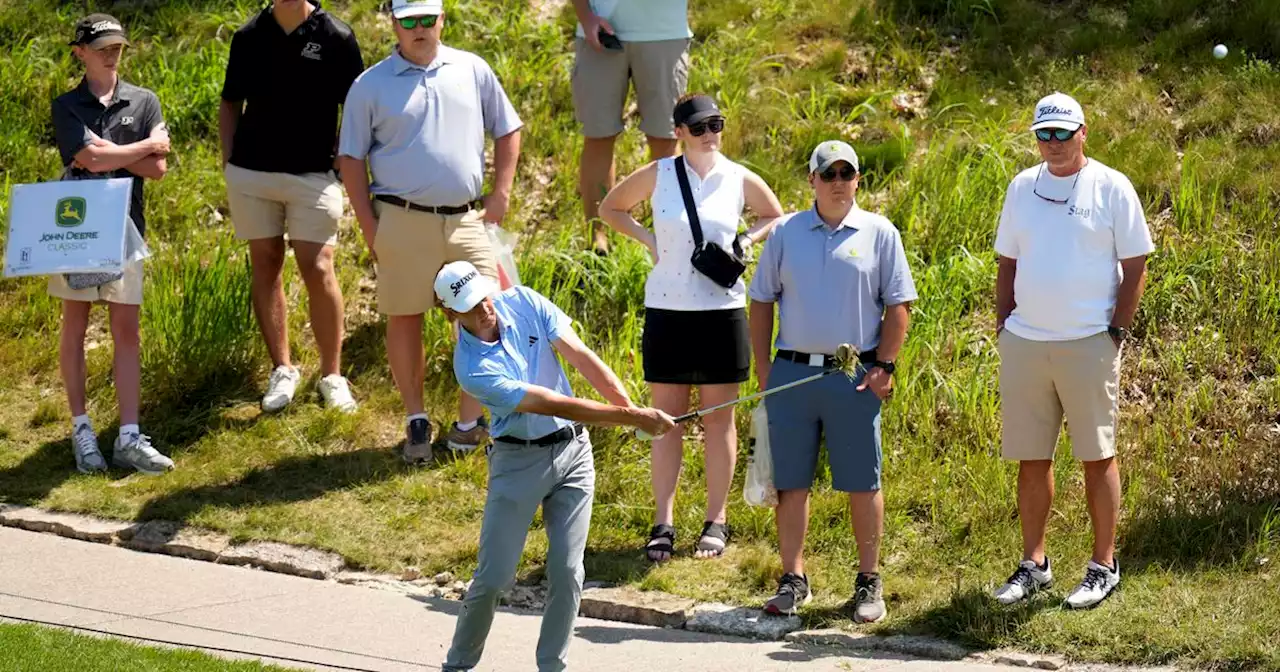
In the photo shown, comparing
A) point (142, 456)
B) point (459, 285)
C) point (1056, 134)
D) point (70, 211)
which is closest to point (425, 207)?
point (70, 211)

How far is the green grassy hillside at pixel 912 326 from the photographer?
24.4 feet

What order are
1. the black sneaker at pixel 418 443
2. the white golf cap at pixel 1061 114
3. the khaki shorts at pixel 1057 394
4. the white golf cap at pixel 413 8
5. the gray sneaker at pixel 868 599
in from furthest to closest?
the black sneaker at pixel 418 443 → the white golf cap at pixel 413 8 → the gray sneaker at pixel 868 599 → the khaki shorts at pixel 1057 394 → the white golf cap at pixel 1061 114

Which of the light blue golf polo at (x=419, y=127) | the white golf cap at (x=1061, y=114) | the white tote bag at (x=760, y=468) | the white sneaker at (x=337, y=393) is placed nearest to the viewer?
the white golf cap at (x=1061, y=114)

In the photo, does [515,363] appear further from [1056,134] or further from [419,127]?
[419,127]

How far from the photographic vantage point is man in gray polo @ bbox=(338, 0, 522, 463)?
8.25 meters

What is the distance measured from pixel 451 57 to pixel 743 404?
210 cm

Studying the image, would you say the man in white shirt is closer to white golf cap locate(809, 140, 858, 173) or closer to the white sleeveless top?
white golf cap locate(809, 140, 858, 173)

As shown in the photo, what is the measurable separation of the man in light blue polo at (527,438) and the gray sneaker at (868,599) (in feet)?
4.08

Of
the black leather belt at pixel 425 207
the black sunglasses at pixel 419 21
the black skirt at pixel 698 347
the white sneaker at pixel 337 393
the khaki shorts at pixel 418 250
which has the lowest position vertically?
the white sneaker at pixel 337 393

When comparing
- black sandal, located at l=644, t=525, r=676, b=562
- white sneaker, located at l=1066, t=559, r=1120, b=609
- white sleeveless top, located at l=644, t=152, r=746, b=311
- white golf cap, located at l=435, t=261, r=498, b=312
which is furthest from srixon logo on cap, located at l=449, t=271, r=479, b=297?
white sneaker, located at l=1066, t=559, r=1120, b=609

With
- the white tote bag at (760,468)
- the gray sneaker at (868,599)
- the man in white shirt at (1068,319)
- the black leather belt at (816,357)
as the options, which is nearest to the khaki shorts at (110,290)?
the white tote bag at (760,468)

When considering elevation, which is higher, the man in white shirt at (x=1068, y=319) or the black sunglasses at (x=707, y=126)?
the black sunglasses at (x=707, y=126)

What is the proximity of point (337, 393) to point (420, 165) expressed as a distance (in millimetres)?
1479

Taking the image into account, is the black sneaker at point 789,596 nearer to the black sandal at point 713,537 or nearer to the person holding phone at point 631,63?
the black sandal at point 713,537
